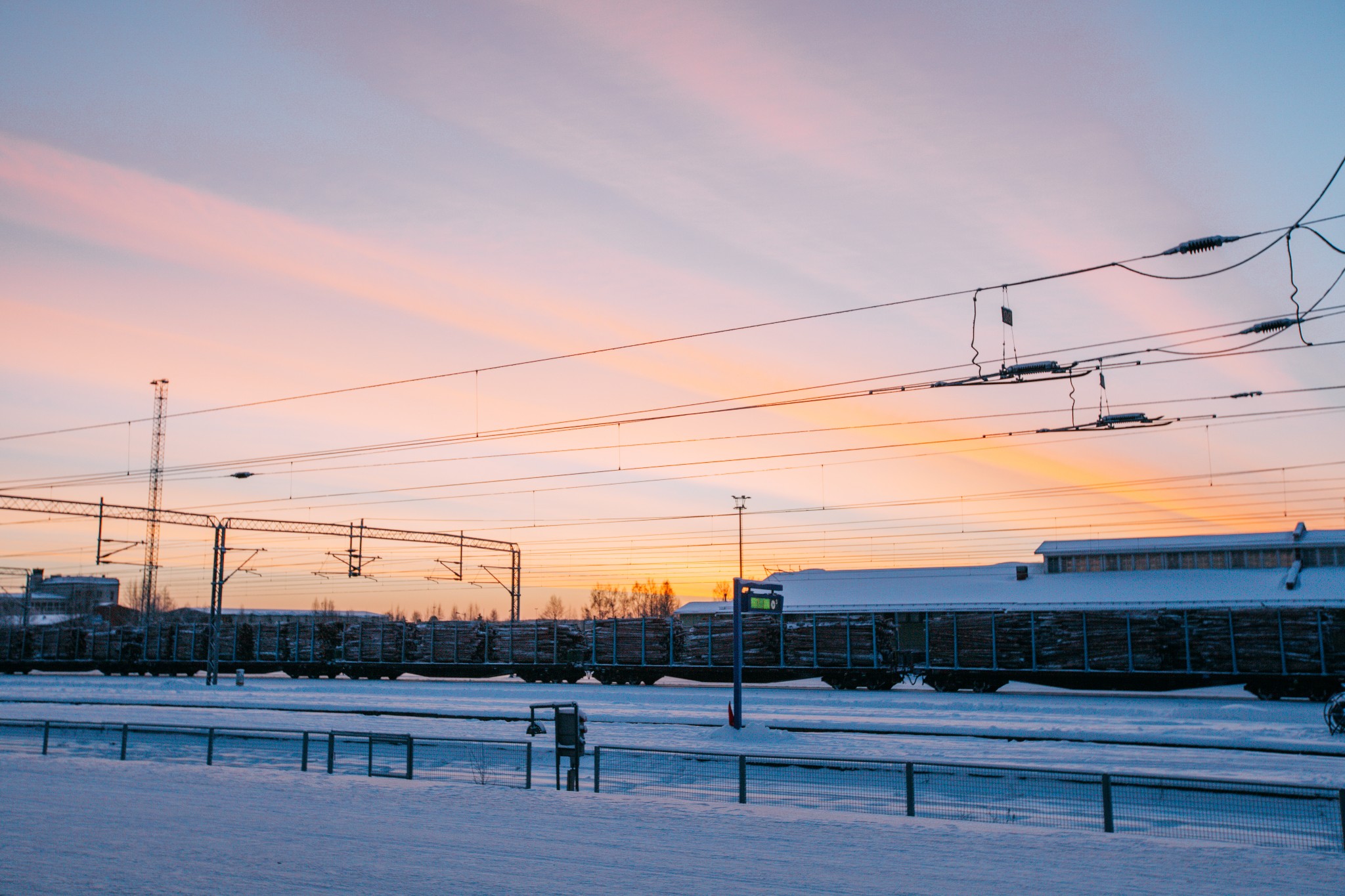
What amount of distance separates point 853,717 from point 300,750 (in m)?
13.3

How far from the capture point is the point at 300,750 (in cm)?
2030

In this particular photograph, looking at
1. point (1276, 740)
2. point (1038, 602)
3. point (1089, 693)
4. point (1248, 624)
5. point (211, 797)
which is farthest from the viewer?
point (1038, 602)

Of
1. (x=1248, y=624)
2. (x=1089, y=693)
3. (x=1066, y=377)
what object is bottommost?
(x=1089, y=693)

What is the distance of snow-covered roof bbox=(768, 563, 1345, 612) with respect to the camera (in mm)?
43500

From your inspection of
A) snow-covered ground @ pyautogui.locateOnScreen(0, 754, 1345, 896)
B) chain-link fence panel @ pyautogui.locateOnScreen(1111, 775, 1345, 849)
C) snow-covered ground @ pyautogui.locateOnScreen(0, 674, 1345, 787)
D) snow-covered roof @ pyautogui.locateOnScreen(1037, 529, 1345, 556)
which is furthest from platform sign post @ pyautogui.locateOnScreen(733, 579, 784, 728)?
snow-covered roof @ pyautogui.locateOnScreen(1037, 529, 1345, 556)

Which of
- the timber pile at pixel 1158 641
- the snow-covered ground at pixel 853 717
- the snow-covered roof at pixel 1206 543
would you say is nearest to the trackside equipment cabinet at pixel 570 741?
the snow-covered ground at pixel 853 717

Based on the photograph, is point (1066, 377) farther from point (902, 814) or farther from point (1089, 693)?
point (1089, 693)

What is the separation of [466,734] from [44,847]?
43.4 ft

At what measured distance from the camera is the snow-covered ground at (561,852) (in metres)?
8.40

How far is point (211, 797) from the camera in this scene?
13.0 metres

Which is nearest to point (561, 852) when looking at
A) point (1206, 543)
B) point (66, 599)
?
point (1206, 543)

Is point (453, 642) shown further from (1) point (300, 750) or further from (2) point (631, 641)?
(1) point (300, 750)

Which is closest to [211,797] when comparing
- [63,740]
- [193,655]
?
[63,740]

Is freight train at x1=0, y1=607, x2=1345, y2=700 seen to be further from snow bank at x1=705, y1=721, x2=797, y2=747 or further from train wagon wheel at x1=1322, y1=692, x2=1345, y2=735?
snow bank at x1=705, y1=721, x2=797, y2=747
